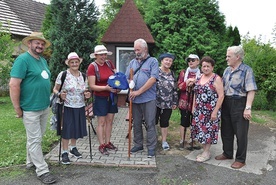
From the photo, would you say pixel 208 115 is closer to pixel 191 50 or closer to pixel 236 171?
pixel 236 171

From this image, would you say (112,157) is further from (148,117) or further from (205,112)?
(205,112)

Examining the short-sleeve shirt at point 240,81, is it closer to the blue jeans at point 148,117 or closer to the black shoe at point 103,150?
the blue jeans at point 148,117

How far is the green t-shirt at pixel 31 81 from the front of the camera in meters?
3.35

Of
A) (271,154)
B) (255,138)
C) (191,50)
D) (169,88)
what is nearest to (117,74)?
(169,88)

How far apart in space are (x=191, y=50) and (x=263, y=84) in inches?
107

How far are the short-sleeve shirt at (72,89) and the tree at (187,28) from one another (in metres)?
5.92

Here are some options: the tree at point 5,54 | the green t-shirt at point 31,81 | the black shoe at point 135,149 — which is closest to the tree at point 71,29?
the tree at point 5,54

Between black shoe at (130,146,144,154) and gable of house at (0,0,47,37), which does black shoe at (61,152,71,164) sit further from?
gable of house at (0,0,47,37)

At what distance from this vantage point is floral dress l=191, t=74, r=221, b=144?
4.12m

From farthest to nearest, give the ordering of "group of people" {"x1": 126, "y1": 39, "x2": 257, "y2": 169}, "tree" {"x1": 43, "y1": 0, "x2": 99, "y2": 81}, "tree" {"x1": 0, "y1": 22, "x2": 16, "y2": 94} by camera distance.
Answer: "tree" {"x1": 0, "y1": 22, "x2": 16, "y2": 94} → "tree" {"x1": 43, "y1": 0, "x2": 99, "y2": 81} → "group of people" {"x1": 126, "y1": 39, "x2": 257, "y2": 169}

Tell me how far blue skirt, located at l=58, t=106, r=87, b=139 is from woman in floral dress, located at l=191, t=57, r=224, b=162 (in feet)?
6.28

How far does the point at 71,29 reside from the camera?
8156 mm

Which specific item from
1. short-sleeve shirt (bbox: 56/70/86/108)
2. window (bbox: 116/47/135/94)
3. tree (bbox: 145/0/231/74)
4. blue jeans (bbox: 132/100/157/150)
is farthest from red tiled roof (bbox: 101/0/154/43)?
short-sleeve shirt (bbox: 56/70/86/108)

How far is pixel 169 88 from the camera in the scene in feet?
15.4
